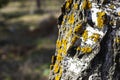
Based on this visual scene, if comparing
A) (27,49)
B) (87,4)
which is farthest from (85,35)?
(27,49)

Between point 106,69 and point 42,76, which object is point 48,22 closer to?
point 42,76

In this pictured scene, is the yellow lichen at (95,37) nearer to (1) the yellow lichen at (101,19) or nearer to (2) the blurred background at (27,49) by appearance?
(1) the yellow lichen at (101,19)

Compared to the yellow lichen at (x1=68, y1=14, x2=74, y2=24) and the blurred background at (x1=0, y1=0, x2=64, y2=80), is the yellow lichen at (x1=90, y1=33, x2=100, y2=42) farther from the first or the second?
the blurred background at (x1=0, y1=0, x2=64, y2=80)

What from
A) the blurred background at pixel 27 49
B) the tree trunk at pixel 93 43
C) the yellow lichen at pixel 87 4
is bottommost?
the blurred background at pixel 27 49

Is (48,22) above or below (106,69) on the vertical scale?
below

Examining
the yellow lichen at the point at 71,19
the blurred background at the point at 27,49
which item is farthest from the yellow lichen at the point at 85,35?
the blurred background at the point at 27,49

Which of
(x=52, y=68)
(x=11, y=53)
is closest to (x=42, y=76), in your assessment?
(x=11, y=53)

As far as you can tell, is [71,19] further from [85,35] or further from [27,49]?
[27,49]

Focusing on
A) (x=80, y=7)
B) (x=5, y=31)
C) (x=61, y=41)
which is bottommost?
(x=5, y=31)

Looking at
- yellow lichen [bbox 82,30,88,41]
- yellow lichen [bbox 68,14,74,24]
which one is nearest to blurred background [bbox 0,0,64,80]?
yellow lichen [bbox 68,14,74,24]
